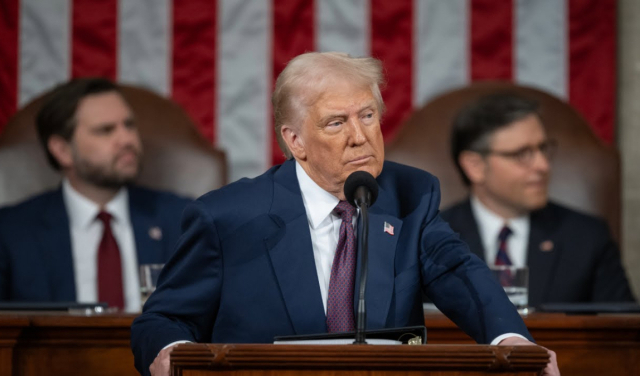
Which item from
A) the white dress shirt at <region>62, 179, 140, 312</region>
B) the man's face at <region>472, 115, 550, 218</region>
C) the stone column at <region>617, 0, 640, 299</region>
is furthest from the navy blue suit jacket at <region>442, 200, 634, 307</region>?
the white dress shirt at <region>62, 179, 140, 312</region>

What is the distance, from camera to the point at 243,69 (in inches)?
194

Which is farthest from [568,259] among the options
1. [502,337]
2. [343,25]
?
[502,337]

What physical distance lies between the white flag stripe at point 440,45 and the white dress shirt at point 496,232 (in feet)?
2.24

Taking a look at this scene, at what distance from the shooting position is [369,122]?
2.30 metres

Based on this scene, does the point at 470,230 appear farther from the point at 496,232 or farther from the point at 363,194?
the point at 363,194

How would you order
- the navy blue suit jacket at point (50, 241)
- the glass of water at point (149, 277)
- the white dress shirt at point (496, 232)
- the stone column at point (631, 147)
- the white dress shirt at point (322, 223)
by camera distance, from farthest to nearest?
the stone column at point (631, 147)
the white dress shirt at point (496, 232)
the navy blue suit jacket at point (50, 241)
the glass of water at point (149, 277)
the white dress shirt at point (322, 223)

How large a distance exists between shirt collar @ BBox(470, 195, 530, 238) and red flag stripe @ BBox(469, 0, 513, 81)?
2.45 feet

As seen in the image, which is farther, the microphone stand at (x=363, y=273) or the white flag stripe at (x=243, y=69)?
the white flag stripe at (x=243, y=69)

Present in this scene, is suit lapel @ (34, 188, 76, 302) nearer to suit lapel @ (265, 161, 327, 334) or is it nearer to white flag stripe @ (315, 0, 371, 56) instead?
white flag stripe @ (315, 0, 371, 56)

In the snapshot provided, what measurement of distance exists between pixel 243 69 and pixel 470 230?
1.43 m

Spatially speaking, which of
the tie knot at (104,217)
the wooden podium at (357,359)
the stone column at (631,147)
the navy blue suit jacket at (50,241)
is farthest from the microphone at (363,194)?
the stone column at (631,147)

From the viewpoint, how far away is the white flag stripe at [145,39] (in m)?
4.91

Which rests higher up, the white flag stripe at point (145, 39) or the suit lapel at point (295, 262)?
the white flag stripe at point (145, 39)

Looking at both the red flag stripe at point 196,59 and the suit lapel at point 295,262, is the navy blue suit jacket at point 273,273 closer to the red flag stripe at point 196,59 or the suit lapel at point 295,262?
the suit lapel at point 295,262
